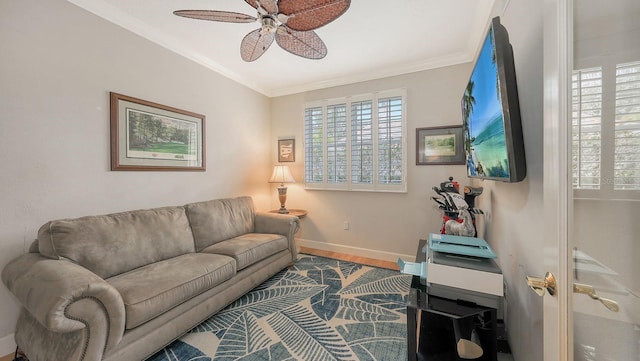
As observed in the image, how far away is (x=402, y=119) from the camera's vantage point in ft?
10.2

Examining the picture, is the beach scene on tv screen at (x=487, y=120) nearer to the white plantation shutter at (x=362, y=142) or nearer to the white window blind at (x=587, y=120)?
the white window blind at (x=587, y=120)

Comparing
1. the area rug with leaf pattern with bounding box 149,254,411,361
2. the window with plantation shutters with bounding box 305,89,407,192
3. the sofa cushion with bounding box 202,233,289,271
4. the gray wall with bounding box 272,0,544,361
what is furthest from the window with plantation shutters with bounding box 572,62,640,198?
the window with plantation shutters with bounding box 305,89,407,192

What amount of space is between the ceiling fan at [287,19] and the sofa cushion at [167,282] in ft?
5.57

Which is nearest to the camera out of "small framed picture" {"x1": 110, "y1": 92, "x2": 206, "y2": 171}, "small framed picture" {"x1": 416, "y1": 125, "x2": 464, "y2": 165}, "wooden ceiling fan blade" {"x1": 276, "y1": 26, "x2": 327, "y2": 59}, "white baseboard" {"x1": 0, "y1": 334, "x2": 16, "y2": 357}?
"white baseboard" {"x1": 0, "y1": 334, "x2": 16, "y2": 357}

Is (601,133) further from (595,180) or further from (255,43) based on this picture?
(255,43)

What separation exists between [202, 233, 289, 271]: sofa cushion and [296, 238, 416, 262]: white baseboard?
41.2 inches

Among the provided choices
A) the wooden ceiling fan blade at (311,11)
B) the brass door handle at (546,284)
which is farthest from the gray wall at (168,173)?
the wooden ceiling fan blade at (311,11)

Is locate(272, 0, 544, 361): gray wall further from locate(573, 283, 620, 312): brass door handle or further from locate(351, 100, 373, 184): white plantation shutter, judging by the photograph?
locate(573, 283, 620, 312): brass door handle

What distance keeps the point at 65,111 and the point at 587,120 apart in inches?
117


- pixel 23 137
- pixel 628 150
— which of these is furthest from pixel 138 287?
pixel 628 150

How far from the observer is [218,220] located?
262cm

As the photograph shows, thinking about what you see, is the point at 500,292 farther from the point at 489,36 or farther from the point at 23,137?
the point at 23,137

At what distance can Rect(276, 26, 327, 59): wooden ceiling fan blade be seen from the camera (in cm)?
169

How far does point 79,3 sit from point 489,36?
2.91 metres
